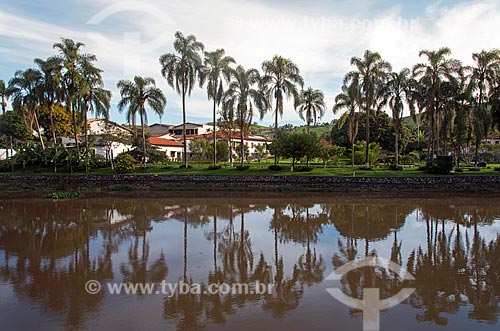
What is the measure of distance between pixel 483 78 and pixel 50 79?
4287cm

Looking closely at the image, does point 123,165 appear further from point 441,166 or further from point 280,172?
point 441,166

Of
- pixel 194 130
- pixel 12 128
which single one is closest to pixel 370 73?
pixel 194 130

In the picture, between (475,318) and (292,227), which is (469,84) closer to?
(292,227)

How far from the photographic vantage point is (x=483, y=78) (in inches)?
1364

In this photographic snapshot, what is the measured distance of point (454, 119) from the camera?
121ft

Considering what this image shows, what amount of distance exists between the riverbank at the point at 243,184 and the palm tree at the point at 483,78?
7.34 m

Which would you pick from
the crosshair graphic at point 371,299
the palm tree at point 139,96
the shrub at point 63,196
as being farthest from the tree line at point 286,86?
the crosshair graphic at point 371,299

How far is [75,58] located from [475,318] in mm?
39865

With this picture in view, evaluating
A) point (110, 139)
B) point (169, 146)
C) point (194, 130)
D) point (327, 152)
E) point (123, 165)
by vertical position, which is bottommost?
point (123, 165)

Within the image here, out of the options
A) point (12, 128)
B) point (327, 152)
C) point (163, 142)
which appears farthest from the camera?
point (163, 142)

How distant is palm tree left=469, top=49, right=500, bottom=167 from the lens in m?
34.2

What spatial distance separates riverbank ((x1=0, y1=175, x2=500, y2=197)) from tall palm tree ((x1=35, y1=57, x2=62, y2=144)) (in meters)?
8.97

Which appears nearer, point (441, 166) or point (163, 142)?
point (441, 166)

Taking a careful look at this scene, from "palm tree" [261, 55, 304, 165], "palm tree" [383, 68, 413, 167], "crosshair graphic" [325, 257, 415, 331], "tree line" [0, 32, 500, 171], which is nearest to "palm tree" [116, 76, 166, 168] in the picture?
"tree line" [0, 32, 500, 171]
